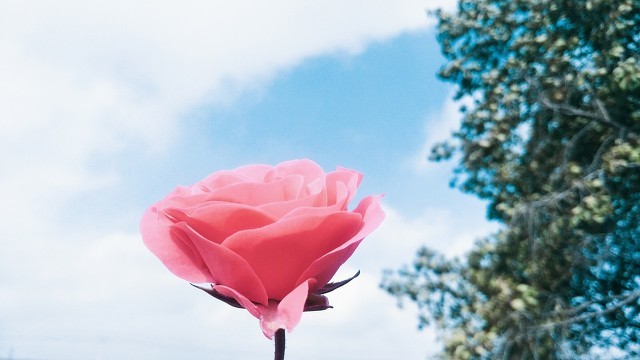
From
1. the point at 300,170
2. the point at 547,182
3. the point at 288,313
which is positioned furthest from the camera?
the point at 547,182

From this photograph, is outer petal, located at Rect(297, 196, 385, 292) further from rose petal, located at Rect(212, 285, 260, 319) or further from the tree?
the tree

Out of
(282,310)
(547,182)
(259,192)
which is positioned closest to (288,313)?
(282,310)

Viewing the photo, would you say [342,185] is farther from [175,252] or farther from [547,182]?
[547,182]

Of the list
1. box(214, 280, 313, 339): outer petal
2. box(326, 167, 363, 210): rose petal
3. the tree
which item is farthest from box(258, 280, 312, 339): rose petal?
the tree

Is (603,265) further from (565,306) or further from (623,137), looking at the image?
(623,137)

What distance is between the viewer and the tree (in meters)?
6.14

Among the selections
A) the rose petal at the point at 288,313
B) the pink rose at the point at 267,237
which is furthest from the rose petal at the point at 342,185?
the rose petal at the point at 288,313

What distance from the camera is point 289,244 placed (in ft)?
1.97

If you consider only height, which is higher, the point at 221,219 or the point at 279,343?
the point at 221,219

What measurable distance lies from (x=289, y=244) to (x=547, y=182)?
661 centimetres

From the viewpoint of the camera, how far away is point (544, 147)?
689cm

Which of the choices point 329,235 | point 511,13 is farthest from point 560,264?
point 329,235

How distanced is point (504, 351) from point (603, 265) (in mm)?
1243

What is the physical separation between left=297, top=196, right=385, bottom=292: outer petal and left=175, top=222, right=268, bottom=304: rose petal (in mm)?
41
